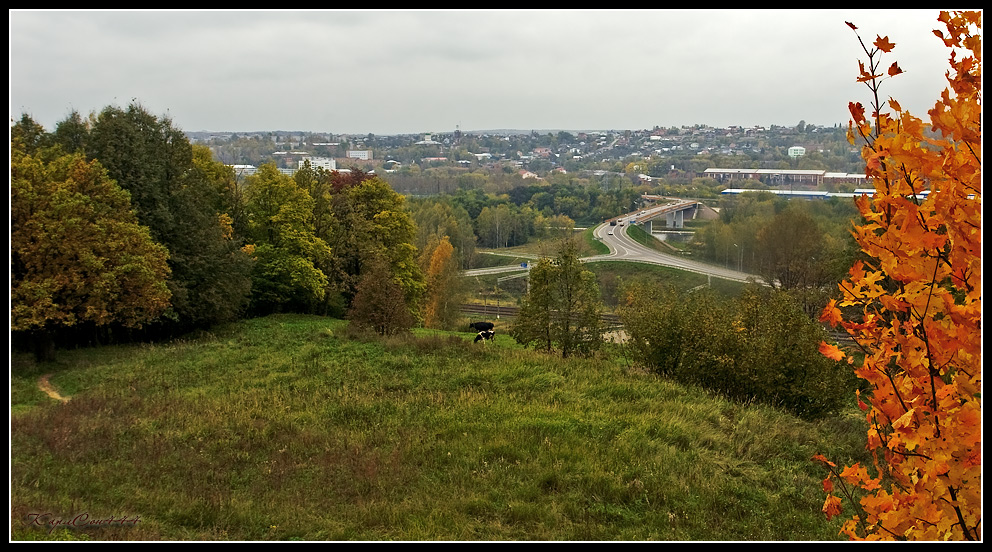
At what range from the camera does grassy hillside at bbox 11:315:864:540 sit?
7484mm

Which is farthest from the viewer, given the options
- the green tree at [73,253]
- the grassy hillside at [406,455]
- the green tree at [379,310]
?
the green tree at [379,310]

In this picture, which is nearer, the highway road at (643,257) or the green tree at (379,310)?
the green tree at (379,310)

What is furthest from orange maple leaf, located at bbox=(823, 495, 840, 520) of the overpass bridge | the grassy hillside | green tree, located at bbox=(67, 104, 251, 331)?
the overpass bridge

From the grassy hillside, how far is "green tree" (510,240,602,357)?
2676 millimetres

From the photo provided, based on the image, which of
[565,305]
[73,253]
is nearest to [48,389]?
[73,253]

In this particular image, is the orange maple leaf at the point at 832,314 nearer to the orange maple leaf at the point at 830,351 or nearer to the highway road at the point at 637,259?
the orange maple leaf at the point at 830,351

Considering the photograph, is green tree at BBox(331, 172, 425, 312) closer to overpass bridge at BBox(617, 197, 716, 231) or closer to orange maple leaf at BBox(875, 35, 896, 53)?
orange maple leaf at BBox(875, 35, 896, 53)

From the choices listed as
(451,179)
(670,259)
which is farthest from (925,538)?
(451,179)

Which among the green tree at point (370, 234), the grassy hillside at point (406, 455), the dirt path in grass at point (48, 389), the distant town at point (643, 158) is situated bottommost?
the dirt path in grass at point (48, 389)

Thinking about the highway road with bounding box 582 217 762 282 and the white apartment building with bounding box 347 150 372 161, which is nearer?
the highway road with bounding box 582 217 762 282

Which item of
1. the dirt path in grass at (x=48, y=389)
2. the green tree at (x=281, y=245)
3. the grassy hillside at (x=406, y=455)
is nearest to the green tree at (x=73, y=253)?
the dirt path in grass at (x=48, y=389)

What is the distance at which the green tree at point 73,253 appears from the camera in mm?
14375

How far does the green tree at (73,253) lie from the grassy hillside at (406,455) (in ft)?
5.28
